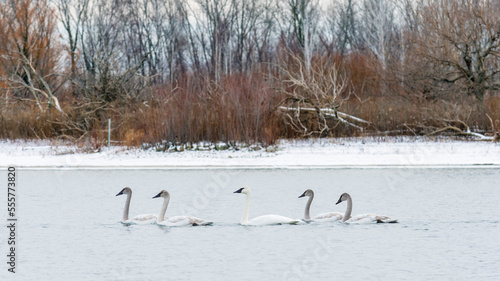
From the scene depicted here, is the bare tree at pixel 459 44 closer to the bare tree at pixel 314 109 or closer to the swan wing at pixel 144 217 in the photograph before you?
the bare tree at pixel 314 109

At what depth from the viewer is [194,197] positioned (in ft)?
53.9

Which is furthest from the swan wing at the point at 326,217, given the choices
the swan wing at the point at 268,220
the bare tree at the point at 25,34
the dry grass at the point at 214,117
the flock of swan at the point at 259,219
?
the bare tree at the point at 25,34

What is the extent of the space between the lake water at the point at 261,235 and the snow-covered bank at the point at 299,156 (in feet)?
15.2

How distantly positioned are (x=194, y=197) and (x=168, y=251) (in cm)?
620

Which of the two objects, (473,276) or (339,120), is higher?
(339,120)

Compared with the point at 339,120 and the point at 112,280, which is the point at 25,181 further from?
the point at 339,120

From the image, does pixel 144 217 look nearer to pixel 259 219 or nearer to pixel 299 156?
pixel 259 219

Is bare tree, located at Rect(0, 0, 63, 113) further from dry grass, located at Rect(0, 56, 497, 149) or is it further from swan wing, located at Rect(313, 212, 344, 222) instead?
swan wing, located at Rect(313, 212, 344, 222)

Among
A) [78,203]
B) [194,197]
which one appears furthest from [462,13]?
[78,203]

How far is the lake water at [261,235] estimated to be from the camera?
8.98m

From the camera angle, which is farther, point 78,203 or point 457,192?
point 457,192

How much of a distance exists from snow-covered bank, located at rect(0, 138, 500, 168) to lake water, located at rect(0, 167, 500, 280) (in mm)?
4644

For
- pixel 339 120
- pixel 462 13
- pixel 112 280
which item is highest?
pixel 462 13

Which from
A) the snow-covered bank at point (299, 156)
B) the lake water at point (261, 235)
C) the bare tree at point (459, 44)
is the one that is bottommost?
the lake water at point (261, 235)
